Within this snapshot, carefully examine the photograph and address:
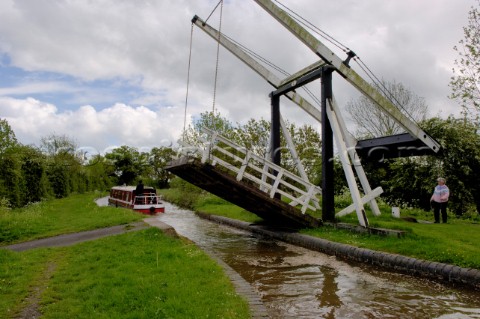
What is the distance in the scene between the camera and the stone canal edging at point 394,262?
7184 mm

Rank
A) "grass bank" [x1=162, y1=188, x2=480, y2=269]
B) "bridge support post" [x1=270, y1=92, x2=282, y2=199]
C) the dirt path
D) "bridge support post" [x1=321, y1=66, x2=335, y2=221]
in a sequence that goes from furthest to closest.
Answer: "bridge support post" [x1=270, y1=92, x2=282, y2=199] < "bridge support post" [x1=321, y1=66, x2=335, y2=221] < the dirt path < "grass bank" [x1=162, y1=188, x2=480, y2=269]

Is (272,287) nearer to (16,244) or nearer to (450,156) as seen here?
(16,244)

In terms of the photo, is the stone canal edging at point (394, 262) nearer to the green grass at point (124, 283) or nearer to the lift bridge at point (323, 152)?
the lift bridge at point (323, 152)

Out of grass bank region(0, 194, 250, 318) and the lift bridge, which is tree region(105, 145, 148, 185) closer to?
the lift bridge

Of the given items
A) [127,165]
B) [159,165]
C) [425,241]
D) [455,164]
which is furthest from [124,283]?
[159,165]

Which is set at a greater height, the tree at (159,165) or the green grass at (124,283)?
the tree at (159,165)

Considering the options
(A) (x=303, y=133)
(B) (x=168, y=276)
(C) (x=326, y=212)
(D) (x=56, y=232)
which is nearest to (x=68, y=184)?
(A) (x=303, y=133)

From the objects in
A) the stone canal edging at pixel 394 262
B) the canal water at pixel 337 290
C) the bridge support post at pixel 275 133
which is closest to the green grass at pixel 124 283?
the canal water at pixel 337 290

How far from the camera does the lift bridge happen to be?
11.9 m

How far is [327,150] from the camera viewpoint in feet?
41.8

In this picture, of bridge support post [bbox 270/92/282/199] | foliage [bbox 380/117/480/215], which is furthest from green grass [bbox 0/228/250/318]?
foliage [bbox 380/117/480/215]

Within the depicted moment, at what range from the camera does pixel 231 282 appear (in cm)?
643

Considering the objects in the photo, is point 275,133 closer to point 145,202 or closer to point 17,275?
point 17,275

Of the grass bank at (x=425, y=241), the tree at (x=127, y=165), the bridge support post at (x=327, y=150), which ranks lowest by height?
the grass bank at (x=425, y=241)
